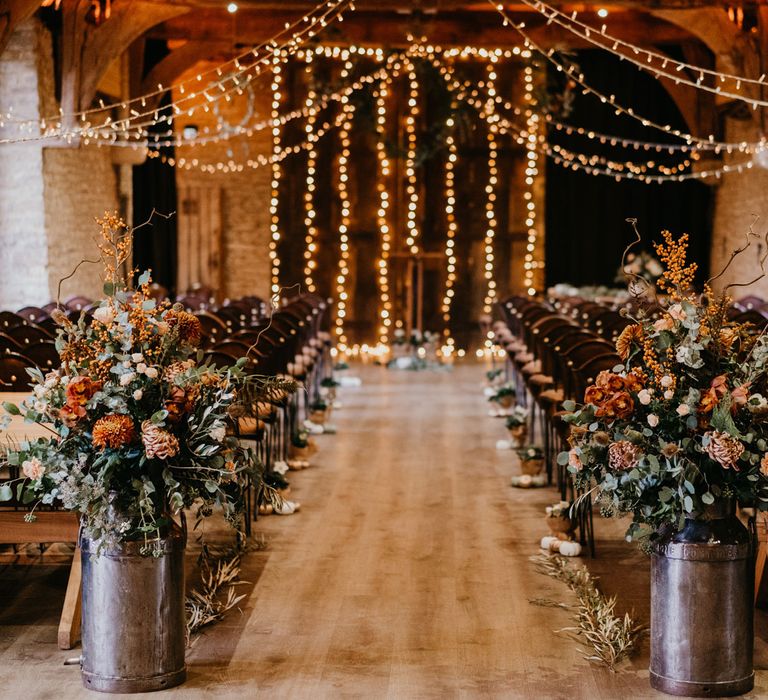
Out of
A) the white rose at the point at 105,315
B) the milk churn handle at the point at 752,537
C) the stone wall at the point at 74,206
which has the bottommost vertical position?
the milk churn handle at the point at 752,537

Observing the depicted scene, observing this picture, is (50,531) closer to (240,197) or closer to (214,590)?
(214,590)

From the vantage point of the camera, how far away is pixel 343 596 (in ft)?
16.9

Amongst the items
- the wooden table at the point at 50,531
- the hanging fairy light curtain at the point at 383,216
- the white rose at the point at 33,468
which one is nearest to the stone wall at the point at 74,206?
the hanging fairy light curtain at the point at 383,216

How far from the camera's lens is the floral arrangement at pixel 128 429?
12.7ft

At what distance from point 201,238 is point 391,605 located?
39.9ft

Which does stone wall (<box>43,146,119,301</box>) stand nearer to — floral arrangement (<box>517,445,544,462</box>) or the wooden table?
floral arrangement (<box>517,445,544,462</box>)

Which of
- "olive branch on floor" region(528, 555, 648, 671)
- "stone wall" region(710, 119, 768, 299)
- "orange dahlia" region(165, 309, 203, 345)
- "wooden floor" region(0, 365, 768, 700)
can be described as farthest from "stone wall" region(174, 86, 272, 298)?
"orange dahlia" region(165, 309, 203, 345)

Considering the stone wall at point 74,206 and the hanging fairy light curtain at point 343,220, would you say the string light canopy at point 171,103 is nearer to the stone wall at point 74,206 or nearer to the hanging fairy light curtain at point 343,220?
the stone wall at point 74,206

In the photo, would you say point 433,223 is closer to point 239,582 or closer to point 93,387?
point 239,582

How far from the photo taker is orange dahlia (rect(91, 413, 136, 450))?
149 inches

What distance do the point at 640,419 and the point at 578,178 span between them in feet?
42.8

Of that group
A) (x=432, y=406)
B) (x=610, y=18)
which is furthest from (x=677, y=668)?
(x=610, y=18)

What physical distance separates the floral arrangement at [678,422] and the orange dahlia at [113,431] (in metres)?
1.44

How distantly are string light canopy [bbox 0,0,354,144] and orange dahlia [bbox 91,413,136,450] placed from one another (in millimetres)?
4660
